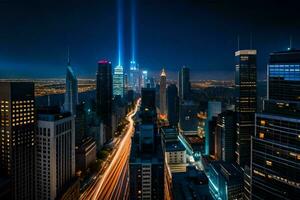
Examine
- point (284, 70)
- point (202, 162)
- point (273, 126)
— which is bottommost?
point (202, 162)

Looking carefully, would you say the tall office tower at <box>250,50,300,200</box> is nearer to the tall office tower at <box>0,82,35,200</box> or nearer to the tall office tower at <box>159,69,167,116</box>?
the tall office tower at <box>0,82,35,200</box>

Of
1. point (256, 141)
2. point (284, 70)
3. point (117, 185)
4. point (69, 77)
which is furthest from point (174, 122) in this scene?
point (256, 141)

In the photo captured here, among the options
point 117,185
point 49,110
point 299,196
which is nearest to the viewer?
point 299,196

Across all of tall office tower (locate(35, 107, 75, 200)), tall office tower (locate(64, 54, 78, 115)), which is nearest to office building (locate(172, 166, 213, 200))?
tall office tower (locate(35, 107, 75, 200))

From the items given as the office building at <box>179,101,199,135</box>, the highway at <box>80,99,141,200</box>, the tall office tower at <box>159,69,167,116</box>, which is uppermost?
the tall office tower at <box>159,69,167,116</box>

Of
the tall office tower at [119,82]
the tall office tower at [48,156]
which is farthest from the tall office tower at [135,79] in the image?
the tall office tower at [48,156]

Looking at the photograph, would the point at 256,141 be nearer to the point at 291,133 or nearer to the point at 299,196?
the point at 291,133
